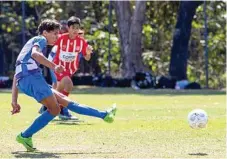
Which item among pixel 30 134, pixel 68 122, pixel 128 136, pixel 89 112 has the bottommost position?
pixel 68 122

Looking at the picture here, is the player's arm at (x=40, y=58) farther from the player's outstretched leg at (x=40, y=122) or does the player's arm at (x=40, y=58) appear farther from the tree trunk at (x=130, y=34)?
the tree trunk at (x=130, y=34)

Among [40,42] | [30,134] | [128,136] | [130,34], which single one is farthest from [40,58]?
[130,34]

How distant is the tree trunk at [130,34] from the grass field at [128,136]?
37.1 ft

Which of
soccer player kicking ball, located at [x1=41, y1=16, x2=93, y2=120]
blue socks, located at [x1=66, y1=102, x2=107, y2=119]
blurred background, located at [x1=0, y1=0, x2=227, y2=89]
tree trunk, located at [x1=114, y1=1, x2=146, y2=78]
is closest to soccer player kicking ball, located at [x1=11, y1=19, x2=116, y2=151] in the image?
blue socks, located at [x1=66, y1=102, x2=107, y2=119]

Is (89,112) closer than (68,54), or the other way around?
(89,112)

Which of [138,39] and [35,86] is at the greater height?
[35,86]

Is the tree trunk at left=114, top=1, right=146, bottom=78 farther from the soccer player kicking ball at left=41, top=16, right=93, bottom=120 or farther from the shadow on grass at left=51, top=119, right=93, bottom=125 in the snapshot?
the shadow on grass at left=51, top=119, right=93, bottom=125

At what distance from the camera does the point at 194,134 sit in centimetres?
1055

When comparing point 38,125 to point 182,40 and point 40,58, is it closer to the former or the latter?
point 40,58

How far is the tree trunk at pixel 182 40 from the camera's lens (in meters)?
26.6

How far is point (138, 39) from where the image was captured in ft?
91.5

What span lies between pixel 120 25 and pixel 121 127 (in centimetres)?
1673

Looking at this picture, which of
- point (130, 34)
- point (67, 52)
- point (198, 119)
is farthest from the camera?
point (130, 34)

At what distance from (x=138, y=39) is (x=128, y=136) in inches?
694
